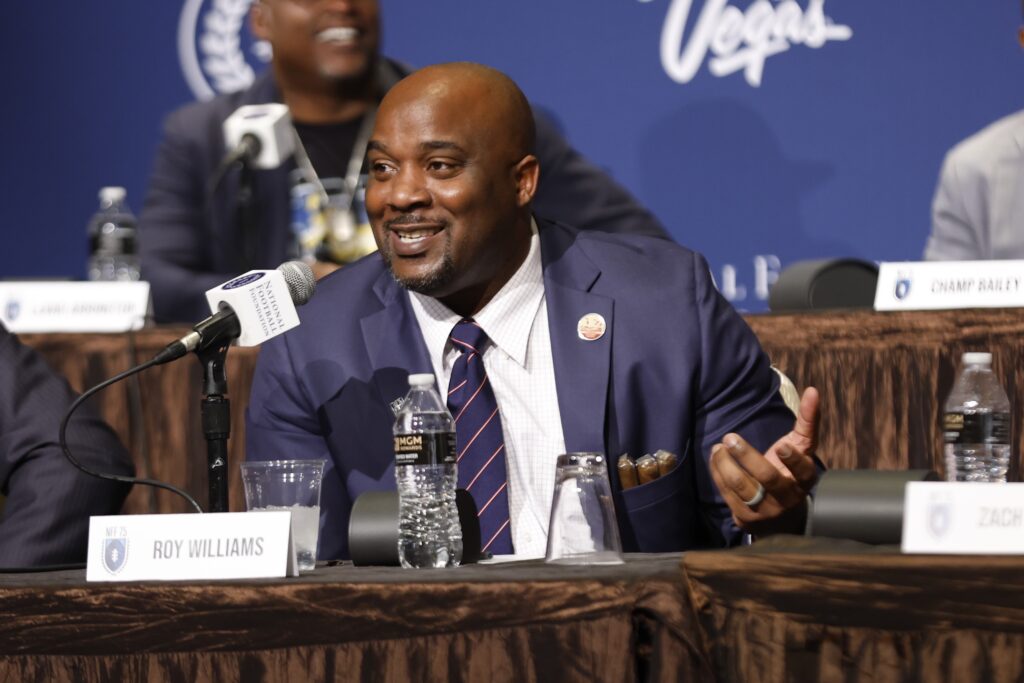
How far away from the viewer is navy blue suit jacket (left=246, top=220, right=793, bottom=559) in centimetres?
234

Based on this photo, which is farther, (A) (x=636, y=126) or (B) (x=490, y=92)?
(A) (x=636, y=126)

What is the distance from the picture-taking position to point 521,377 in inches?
94.7

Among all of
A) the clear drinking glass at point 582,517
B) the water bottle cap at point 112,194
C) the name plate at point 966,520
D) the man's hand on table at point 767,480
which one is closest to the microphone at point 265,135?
the water bottle cap at point 112,194

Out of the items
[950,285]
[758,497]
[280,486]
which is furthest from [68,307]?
[758,497]

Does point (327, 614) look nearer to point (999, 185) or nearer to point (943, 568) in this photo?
point (943, 568)

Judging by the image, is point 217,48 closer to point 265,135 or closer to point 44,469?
point 265,135

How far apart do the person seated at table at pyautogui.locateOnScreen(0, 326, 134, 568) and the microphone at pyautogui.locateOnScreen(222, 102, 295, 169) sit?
1689mm

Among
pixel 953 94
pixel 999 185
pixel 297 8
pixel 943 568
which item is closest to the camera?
pixel 943 568

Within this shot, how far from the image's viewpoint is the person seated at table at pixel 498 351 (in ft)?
7.61

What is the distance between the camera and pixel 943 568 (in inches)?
51.8

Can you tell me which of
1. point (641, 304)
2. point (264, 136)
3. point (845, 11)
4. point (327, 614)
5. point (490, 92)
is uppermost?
point (845, 11)

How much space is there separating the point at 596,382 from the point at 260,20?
2612 millimetres

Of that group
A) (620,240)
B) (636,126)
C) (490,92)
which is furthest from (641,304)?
(636,126)

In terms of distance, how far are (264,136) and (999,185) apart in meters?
1.95
